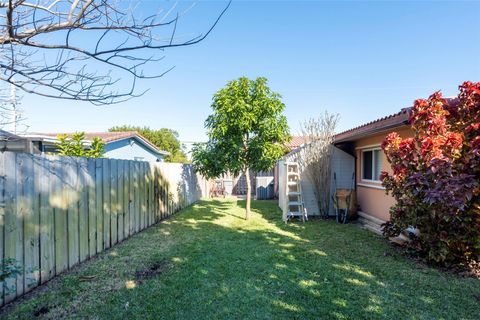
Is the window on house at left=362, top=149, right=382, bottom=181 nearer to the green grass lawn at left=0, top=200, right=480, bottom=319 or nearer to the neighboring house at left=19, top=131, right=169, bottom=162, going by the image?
the green grass lawn at left=0, top=200, right=480, bottom=319

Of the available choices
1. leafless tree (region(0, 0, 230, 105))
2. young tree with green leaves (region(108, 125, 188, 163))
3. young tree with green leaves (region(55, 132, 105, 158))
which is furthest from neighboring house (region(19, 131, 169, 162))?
young tree with green leaves (region(108, 125, 188, 163))

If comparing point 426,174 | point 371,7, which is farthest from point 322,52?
point 426,174

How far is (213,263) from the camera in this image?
14.5 feet

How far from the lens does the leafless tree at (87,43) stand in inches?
71.5

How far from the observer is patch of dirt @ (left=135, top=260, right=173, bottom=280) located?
12.8 ft

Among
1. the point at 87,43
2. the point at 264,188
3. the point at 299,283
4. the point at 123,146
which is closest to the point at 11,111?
the point at 87,43

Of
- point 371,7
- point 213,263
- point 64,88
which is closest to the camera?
point 64,88

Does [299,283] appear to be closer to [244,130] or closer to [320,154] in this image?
[244,130]

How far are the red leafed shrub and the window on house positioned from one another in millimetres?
2901

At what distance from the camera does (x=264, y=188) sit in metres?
14.1

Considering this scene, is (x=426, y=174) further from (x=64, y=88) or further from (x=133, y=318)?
(x=64, y=88)

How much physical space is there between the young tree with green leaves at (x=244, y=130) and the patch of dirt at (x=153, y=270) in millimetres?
3690

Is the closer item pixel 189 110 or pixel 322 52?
pixel 322 52

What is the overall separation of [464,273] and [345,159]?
5295 mm
